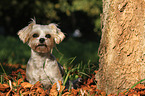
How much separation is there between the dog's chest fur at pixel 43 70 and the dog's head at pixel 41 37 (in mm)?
164

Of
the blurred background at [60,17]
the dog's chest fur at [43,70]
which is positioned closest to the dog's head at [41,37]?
the dog's chest fur at [43,70]

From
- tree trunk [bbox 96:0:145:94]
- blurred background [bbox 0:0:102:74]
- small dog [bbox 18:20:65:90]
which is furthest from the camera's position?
blurred background [bbox 0:0:102:74]

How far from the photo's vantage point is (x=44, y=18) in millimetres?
15578

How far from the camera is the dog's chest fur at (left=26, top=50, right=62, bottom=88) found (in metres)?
2.97

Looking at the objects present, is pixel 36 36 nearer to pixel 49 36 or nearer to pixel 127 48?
pixel 49 36

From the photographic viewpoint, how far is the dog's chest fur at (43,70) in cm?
297

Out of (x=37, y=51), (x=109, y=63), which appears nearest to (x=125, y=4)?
(x=109, y=63)

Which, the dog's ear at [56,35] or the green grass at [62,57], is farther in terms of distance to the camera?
the green grass at [62,57]

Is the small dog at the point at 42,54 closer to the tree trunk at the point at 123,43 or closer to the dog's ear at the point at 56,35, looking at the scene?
the dog's ear at the point at 56,35

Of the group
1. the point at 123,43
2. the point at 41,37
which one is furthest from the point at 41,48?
the point at 123,43

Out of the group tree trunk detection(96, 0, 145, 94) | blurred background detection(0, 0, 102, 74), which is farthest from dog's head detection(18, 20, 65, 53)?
blurred background detection(0, 0, 102, 74)

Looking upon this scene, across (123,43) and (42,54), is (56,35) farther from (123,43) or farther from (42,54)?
(123,43)

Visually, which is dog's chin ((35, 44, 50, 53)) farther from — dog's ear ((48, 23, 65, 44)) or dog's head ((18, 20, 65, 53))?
dog's ear ((48, 23, 65, 44))

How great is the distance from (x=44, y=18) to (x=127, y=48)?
13.3 meters
